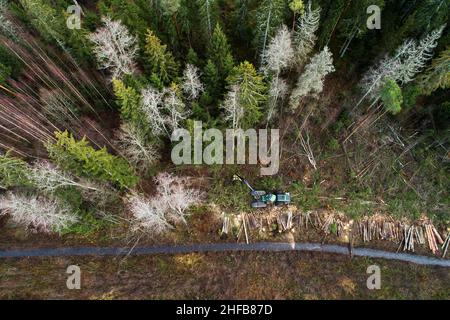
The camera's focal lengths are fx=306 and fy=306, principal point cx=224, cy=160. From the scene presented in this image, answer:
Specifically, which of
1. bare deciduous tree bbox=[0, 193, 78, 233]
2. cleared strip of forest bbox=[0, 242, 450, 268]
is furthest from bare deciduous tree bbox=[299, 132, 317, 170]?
bare deciduous tree bbox=[0, 193, 78, 233]

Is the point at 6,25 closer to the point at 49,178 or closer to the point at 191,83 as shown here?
the point at 49,178

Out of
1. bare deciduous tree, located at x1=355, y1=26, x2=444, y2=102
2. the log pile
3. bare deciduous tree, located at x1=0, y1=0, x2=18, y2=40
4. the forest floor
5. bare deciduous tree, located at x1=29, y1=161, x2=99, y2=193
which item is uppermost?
bare deciduous tree, located at x1=0, y1=0, x2=18, y2=40

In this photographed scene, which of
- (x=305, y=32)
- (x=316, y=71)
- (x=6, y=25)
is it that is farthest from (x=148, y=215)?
(x=6, y=25)

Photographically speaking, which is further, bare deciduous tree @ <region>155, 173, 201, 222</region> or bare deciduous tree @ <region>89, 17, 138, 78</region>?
bare deciduous tree @ <region>155, 173, 201, 222</region>

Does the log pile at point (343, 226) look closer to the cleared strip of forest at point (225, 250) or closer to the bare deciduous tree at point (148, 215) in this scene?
the cleared strip of forest at point (225, 250)

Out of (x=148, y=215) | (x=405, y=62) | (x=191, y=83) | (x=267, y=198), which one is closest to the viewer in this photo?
(x=405, y=62)

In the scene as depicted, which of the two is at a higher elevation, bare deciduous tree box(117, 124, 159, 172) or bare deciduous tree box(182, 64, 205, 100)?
bare deciduous tree box(182, 64, 205, 100)

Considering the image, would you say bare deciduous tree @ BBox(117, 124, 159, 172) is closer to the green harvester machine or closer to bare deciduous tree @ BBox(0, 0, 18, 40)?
the green harvester machine

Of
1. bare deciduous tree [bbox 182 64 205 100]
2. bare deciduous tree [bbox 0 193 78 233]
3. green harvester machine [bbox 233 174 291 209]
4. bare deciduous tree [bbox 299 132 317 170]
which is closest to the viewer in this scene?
bare deciduous tree [bbox 0 193 78 233]

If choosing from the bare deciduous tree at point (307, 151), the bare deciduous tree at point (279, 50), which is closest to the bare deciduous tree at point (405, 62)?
the bare deciduous tree at point (279, 50)
